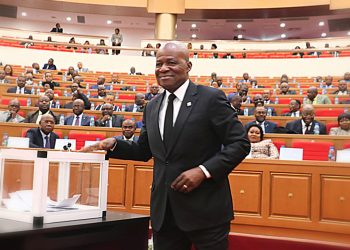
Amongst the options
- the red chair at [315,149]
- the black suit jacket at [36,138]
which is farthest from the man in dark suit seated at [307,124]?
the black suit jacket at [36,138]

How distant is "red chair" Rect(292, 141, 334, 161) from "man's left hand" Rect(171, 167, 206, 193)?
3287mm

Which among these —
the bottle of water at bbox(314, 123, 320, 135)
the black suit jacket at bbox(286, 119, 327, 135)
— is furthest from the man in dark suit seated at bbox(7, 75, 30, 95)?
the bottle of water at bbox(314, 123, 320, 135)

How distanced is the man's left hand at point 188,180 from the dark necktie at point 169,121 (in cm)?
16

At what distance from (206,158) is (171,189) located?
0.52 feet

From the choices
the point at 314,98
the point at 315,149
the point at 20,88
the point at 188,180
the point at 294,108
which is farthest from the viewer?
the point at 20,88

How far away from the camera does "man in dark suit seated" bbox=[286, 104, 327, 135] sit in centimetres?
534

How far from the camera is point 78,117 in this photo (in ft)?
20.3

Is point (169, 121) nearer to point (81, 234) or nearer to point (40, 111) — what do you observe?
point (81, 234)

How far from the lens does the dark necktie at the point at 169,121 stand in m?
1.46

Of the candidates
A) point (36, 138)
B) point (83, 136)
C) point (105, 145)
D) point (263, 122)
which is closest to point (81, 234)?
point (105, 145)

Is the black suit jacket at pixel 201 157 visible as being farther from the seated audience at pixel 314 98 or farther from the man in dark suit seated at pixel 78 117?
the seated audience at pixel 314 98

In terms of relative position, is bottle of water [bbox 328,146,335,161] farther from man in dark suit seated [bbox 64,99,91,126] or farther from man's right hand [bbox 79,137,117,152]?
man in dark suit seated [bbox 64,99,91,126]

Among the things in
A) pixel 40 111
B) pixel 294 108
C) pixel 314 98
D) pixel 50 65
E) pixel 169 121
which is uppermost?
pixel 50 65

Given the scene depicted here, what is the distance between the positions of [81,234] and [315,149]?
360 cm
